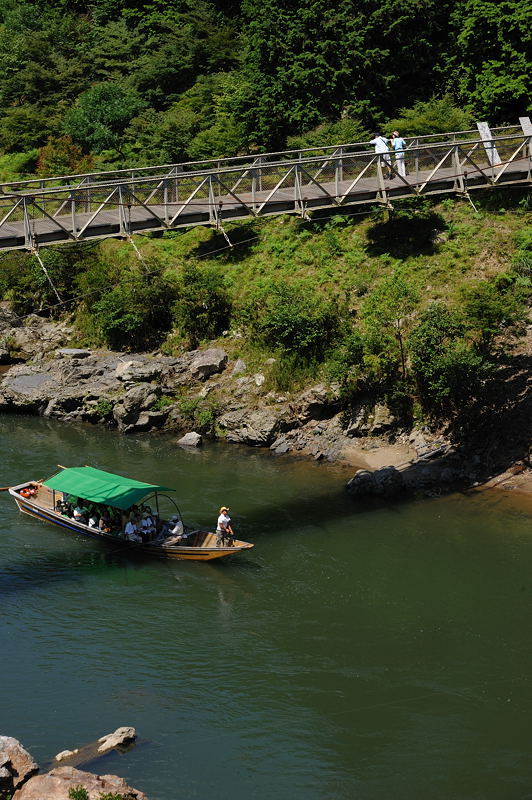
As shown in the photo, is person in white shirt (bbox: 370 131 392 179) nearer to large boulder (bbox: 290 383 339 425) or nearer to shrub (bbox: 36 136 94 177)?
large boulder (bbox: 290 383 339 425)

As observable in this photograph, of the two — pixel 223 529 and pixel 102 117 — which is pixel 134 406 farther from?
pixel 102 117

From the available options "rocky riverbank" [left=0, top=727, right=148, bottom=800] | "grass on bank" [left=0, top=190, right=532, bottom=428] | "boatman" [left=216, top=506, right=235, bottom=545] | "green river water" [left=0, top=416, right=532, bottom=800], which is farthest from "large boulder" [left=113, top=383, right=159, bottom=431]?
"rocky riverbank" [left=0, top=727, right=148, bottom=800]

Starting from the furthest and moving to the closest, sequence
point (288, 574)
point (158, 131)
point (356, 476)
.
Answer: point (158, 131), point (356, 476), point (288, 574)

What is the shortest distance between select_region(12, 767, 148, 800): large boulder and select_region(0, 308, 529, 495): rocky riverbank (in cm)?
1551

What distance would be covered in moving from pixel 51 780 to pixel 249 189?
20.3 meters

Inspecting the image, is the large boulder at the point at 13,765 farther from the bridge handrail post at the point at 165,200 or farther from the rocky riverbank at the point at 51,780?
the bridge handrail post at the point at 165,200

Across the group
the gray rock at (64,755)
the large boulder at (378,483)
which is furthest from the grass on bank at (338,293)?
the gray rock at (64,755)

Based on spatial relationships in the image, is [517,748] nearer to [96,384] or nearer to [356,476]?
[356,476]

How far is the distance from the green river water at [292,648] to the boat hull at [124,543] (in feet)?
1.11

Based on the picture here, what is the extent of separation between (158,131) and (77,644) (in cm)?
3613

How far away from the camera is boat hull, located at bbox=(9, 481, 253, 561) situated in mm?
25531

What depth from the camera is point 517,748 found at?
17656mm

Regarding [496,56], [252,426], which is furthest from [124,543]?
[496,56]

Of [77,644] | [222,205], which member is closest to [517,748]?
[77,644]
